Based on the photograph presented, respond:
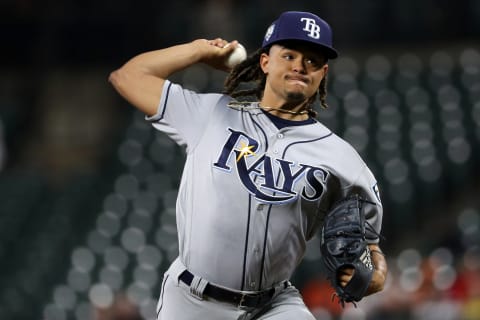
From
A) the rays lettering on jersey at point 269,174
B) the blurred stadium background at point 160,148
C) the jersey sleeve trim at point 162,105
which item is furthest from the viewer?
the blurred stadium background at point 160,148

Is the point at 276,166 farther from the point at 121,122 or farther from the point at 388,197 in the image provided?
the point at 121,122

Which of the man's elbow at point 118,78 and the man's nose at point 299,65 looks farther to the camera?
the man's elbow at point 118,78

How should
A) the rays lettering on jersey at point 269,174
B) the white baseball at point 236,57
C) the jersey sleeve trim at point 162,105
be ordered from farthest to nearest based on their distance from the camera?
the white baseball at point 236,57, the jersey sleeve trim at point 162,105, the rays lettering on jersey at point 269,174

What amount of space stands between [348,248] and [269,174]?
0.32 metres

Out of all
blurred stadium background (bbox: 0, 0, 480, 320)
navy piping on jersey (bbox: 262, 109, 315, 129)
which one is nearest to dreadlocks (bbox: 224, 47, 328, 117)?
navy piping on jersey (bbox: 262, 109, 315, 129)

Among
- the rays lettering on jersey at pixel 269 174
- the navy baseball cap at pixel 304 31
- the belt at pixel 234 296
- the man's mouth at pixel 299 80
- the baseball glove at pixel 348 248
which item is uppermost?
the navy baseball cap at pixel 304 31

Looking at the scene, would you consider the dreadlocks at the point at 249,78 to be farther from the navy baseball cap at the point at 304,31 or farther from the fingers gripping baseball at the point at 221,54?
the navy baseball cap at the point at 304,31

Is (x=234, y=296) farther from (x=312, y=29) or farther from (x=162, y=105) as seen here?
(x=312, y=29)

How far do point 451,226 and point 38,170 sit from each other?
183 inches

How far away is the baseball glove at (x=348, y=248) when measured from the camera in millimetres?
2617

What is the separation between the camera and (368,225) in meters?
2.80

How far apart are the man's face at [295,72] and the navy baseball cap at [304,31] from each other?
3cm

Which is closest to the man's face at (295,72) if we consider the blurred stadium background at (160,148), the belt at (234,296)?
the belt at (234,296)

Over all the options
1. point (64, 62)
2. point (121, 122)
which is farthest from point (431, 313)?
point (64, 62)
